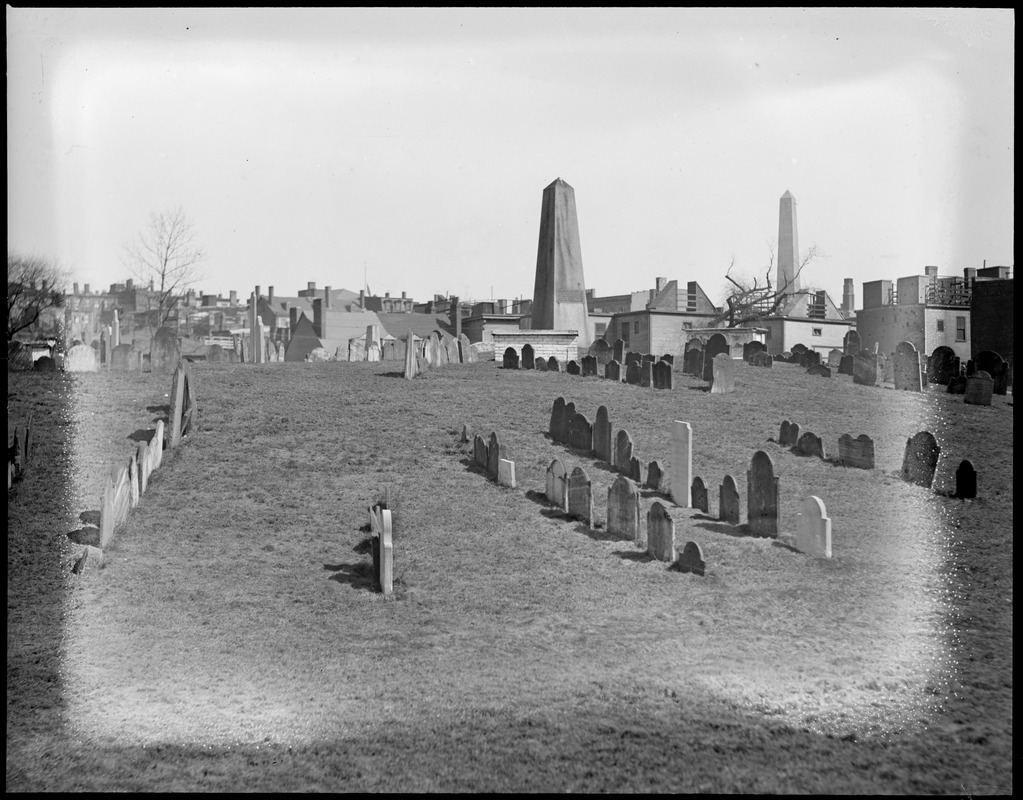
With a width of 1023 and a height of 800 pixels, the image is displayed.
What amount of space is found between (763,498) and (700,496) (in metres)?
0.86

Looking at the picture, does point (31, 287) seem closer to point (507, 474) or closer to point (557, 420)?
point (507, 474)

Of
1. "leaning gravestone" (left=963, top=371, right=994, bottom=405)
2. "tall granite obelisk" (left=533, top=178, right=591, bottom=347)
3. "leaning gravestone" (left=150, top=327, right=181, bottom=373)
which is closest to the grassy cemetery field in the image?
"leaning gravestone" (left=963, top=371, right=994, bottom=405)

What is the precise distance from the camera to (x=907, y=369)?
14906mm

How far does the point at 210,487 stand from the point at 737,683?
6.17 meters

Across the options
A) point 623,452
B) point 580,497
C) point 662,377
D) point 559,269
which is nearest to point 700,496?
point 623,452

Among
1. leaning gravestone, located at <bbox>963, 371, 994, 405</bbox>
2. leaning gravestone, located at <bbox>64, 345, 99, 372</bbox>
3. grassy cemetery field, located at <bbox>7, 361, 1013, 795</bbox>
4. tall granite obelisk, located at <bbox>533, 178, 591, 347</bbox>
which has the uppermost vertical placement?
tall granite obelisk, located at <bbox>533, 178, 591, 347</bbox>

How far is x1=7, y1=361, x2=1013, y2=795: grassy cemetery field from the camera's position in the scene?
4.91 meters

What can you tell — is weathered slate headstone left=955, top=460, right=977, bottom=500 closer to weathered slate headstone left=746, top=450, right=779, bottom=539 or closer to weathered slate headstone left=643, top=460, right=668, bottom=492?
weathered slate headstone left=746, top=450, right=779, bottom=539

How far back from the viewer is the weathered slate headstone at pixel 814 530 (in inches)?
297

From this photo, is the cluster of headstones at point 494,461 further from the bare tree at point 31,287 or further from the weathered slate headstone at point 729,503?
the bare tree at point 31,287

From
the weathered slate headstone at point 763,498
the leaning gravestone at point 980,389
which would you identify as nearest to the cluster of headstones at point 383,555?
the weathered slate headstone at point 763,498

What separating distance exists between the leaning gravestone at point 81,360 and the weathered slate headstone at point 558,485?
9.60 meters

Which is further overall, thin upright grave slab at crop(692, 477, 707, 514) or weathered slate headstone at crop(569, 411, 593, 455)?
weathered slate headstone at crop(569, 411, 593, 455)

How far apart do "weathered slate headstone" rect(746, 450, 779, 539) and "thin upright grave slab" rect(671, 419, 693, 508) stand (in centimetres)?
79
